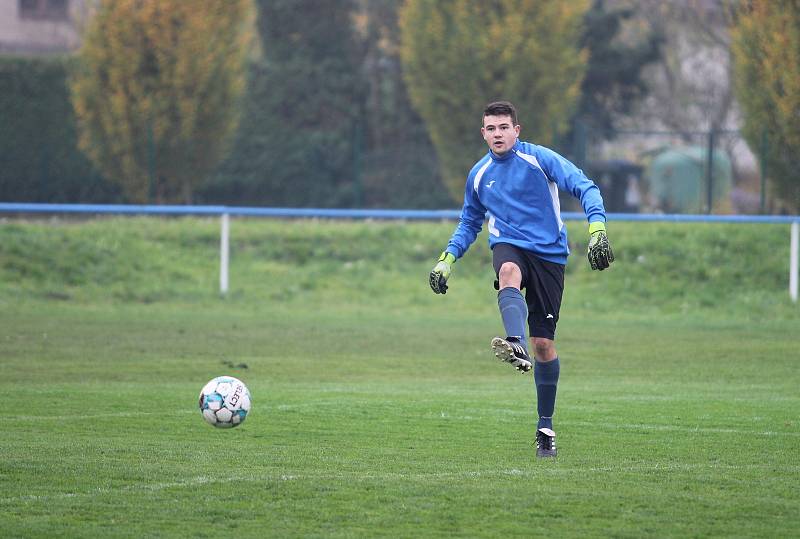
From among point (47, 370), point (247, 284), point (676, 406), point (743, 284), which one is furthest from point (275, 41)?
point (676, 406)

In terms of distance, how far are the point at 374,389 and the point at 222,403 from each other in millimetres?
3530

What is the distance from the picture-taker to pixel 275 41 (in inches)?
1447

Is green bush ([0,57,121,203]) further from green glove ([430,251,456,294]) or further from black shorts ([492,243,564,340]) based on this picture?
black shorts ([492,243,564,340])

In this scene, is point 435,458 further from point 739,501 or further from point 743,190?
point 743,190

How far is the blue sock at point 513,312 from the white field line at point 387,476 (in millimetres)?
892

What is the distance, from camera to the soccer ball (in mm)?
8945

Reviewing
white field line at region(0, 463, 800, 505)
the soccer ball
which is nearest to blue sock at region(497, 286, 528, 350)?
white field line at region(0, 463, 800, 505)

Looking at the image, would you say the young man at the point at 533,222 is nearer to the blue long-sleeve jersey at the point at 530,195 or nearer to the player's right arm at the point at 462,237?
the blue long-sleeve jersey at the point at 530,195

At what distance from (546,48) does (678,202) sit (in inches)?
204

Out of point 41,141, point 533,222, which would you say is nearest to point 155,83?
point 41,141

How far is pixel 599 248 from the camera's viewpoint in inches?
332

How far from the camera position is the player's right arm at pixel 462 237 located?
9203mm

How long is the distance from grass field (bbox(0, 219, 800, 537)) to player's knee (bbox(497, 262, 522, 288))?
43.4 inches

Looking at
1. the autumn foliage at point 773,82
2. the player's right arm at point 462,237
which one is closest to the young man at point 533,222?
the player's right arm at point 462,237
